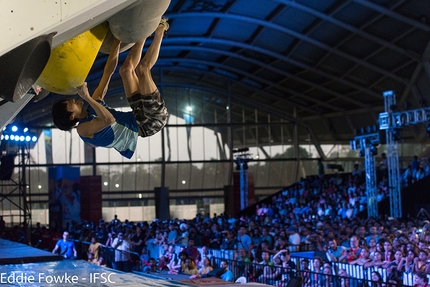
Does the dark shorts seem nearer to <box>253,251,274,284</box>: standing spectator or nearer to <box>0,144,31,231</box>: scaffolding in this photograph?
<box>253,251,274,284</box>: standing spectator

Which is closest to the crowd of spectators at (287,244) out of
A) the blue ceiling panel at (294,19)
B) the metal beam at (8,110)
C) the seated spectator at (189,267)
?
the seated spectator at (189,267)

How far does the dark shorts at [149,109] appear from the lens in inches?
116

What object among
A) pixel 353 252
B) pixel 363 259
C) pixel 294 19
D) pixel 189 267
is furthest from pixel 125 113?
pixel 294 19

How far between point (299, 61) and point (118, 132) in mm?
25206

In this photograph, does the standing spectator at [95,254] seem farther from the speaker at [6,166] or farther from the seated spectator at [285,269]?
the speaker at [6,166]

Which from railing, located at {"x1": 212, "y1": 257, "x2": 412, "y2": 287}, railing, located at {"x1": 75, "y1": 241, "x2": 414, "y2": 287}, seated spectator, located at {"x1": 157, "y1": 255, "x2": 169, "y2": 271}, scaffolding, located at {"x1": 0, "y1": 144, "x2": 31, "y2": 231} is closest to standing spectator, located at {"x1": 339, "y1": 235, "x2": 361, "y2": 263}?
railing, located at {"x1": 75, "y1": 241, "x2": 414, "y2": 287}

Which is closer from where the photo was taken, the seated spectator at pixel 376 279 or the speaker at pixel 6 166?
the seated spectator at pixel 376 279

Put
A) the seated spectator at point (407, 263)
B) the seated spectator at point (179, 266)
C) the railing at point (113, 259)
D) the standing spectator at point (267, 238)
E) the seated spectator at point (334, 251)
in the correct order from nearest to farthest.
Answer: the seated spectator at point (407, 263), the seated spectator at point (334, 251), the seated spectator at point (179, 266), the railing at point (113, 259), the standing spectator at point (267, 238)

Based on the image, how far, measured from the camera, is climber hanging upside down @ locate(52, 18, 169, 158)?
2840 millimetres

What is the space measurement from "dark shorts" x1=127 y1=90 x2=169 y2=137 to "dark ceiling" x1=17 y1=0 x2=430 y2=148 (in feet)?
55.2

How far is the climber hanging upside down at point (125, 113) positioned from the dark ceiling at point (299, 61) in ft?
55.4

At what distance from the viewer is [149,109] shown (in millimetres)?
2969

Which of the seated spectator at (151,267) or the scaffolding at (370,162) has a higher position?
the scaffolding at (370,162)

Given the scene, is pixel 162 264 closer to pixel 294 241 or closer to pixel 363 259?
pixel 294 241
